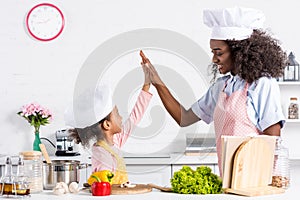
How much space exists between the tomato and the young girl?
0.18 metres

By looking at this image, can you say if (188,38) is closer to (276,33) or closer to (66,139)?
(276,33)

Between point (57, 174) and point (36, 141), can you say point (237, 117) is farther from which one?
point (36, 141)

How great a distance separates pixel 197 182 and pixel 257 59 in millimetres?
689

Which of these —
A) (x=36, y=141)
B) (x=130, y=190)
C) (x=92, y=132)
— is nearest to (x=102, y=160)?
(x=92, y=132)

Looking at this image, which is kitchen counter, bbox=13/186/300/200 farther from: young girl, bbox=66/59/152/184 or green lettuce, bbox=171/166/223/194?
young girl, bbox=66/59/152/184

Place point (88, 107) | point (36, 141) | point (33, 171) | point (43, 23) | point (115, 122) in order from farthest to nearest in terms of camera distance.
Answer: point (43, 23) < point (36, 141) < point (115, 122) < point (88, 107) < point (33, 171)

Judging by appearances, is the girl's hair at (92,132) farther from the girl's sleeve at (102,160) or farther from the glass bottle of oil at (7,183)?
the glass bottle of oil at (7,183)

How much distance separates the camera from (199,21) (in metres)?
4.32

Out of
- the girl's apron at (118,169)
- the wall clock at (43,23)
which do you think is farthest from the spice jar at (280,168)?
the wall clock at (43,23)

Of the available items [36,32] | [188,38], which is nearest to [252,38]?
[188,38]

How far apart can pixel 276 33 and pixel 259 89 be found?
5.95ft

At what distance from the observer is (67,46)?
4348mm

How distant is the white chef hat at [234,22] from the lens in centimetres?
248

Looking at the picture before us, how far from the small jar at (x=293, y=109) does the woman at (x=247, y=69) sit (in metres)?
1.58
